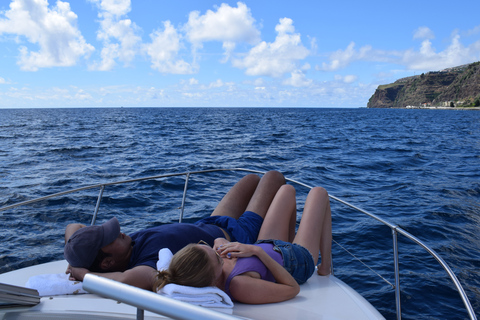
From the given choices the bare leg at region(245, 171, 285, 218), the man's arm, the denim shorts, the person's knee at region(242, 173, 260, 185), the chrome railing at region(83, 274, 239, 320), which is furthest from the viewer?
the person's knee at region(242, 173, 260, 185)

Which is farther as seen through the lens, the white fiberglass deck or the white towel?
the white towel

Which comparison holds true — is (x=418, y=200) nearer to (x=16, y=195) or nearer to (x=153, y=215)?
(x=153, y=215)

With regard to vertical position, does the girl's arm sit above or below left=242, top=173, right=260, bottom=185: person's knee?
below

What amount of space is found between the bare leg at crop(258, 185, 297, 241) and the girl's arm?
529mm

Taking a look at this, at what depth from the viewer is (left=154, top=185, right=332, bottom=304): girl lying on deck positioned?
5.60 feet

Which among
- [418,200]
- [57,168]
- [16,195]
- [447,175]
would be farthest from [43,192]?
[447,175]

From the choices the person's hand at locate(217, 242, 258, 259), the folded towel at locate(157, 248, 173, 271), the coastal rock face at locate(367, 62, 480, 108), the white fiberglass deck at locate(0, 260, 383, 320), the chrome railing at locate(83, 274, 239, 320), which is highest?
the coastal rock face at locate(367, 62, 480, 108)

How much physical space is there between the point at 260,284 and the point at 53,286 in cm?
100

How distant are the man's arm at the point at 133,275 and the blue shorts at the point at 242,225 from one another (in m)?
0.77

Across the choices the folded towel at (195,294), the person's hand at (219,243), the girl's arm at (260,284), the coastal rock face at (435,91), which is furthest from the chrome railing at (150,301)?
the coastal rock face at (435,91)

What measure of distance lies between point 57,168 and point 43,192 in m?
3.20

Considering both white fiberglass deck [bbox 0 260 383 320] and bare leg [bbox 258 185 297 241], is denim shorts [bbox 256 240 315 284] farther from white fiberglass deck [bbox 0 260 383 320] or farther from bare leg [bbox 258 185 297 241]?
bare leg [bbox 258 185 297 241]

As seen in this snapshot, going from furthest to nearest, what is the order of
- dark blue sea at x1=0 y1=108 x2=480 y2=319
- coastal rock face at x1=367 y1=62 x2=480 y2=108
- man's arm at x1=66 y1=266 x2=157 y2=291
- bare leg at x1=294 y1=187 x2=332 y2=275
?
coastal rock face at x1=367 y1=62 x2=480 y2=108 → dark blue sea at x1=0 y1=108 x2=480 y2=319 → bare leg at x1=294 y1=187 x2=332 y2=275 → man's arm at x1=66 y1=266 x2=157 y2=291

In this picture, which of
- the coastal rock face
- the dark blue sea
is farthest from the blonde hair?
the coastal rock face
